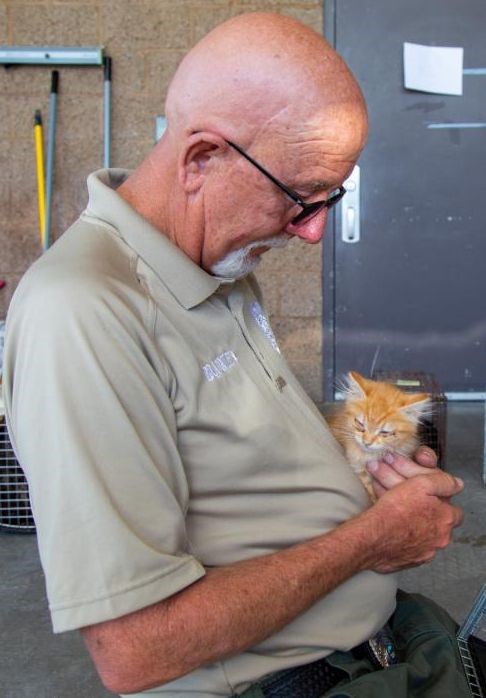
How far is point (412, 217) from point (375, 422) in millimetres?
2514

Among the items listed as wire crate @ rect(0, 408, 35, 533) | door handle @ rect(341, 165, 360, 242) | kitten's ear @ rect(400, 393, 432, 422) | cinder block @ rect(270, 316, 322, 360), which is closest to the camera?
kitten's ear @ rect(400, 393, 432, 422)

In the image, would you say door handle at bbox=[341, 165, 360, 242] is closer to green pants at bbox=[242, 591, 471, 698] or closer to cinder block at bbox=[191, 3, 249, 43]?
cinder block at bbox=[191, 3, 249, 43]

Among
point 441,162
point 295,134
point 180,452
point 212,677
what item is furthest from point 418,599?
point 441,162

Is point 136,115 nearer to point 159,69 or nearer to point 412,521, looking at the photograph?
point 159,69

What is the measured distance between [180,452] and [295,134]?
1.61 ft

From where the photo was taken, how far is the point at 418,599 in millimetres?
1452

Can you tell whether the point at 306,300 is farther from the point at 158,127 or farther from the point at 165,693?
the point at 165,693

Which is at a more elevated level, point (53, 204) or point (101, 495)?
point (53, 204)

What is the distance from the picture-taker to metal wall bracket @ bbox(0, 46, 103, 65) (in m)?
4.05

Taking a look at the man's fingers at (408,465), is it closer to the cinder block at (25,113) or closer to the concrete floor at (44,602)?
the concrete floor at (44,602)

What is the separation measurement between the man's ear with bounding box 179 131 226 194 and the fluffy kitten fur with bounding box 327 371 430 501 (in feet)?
3.51

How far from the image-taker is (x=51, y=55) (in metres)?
4.07

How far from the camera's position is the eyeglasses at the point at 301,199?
1.08 meters

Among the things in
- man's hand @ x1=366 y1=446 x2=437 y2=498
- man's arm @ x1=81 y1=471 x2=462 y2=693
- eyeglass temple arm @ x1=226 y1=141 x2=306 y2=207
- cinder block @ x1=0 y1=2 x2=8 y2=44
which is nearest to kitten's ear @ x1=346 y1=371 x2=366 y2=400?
man's hand @ x1=366 y1=446 x2=437 y2=498
